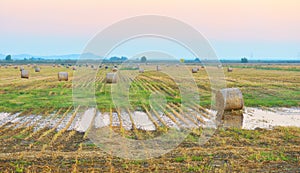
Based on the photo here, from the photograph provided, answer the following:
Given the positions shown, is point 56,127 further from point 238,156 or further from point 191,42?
point 238,156

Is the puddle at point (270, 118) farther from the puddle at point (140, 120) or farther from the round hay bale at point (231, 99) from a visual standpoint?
the round hay bale at point (231, 99)

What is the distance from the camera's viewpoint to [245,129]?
12000 millimetres

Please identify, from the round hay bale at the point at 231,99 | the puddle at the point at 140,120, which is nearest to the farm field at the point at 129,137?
the puddle at the point at 140,120

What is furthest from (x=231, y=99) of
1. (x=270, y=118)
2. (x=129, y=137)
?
(x=129, y=137)

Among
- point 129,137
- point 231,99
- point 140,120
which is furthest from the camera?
point 231,99

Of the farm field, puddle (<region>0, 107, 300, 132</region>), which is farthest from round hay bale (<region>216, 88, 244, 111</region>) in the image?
the farm field

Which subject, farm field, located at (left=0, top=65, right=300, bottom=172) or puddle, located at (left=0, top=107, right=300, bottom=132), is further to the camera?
puddle, located at (left=0, top=107, right=300, bottom=132)

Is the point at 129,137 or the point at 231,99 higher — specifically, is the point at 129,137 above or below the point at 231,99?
below

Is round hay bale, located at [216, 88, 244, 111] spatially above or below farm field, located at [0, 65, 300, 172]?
above

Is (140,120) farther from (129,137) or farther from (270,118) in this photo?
(270,118)

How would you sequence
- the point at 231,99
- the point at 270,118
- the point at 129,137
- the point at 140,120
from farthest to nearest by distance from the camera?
the point at 231,99
the point at 270,118
the point at 140,120
the point at 129,137

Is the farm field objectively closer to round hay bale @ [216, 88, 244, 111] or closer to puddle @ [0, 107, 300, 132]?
puddle @ [0, 107, 300, 132]

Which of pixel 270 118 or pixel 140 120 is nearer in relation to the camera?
pixel 140 120

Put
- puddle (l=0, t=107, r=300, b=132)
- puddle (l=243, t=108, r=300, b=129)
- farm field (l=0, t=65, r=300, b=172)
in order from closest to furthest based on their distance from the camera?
farm field (l=0, t=65, r=300, b=172) < puddle (l=0, t=107, r=300, b=132) < puddle (l=243, t=108, r=300, b=129)
